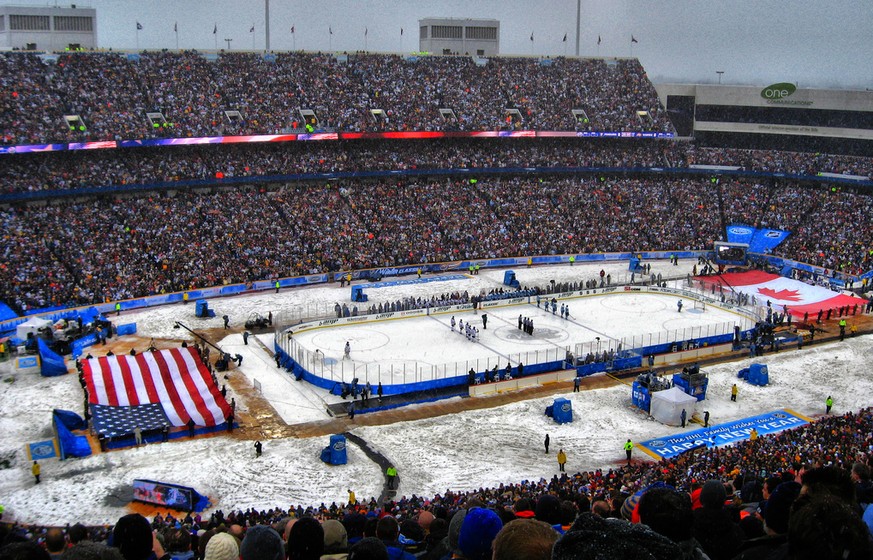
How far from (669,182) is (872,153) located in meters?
19.8

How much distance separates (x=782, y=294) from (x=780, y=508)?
54137mm

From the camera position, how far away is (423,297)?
5422 cm

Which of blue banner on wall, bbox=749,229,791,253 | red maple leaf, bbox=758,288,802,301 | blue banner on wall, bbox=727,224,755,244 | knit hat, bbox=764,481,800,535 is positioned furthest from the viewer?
blue banner on wall, bbox=727,224,755,244

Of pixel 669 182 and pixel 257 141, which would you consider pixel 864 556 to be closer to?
pixel 257 141

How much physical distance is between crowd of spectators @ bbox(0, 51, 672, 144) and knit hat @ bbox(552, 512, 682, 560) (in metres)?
60.3

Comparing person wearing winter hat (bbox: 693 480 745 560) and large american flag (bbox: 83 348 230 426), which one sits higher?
person wearing winter hat (bbox: 693 480 745 560)

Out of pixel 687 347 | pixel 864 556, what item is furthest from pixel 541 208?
pixel 864 556

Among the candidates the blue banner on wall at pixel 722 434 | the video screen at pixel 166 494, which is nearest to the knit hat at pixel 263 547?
the video screen at pixel 166 494

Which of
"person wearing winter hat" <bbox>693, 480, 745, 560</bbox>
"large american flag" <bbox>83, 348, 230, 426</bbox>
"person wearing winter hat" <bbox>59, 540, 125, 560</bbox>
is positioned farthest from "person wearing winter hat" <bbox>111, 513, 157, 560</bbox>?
"large american flag" <bbox>83, 348, 230, 426</bbox>

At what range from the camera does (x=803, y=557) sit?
511 centimetres

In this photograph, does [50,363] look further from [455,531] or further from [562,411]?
[455,531]

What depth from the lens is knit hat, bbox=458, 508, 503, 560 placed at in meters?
5.90

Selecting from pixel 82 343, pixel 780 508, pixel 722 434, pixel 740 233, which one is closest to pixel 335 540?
pixel 780 508

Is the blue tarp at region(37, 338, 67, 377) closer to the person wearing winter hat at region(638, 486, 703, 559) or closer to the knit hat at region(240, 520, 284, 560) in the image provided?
the knit hat at region(240, 520, 284, 560)
